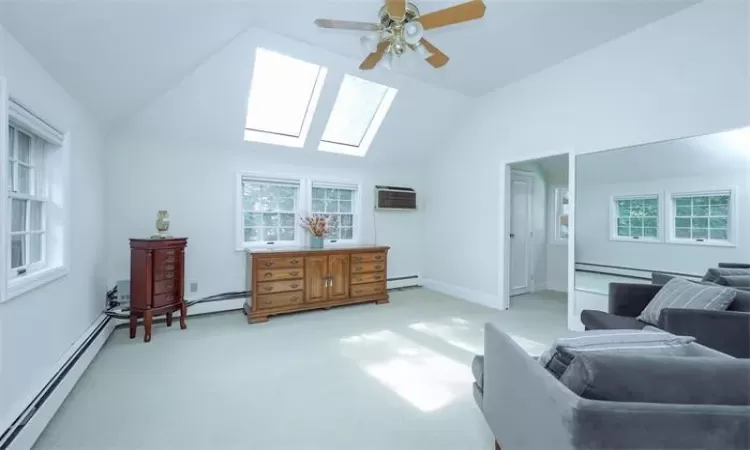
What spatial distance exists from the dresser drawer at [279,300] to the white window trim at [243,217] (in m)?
0.76

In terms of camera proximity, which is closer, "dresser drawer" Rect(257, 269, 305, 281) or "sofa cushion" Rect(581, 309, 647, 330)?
"sofa cushion" Rect(581, 309, 647, 330)

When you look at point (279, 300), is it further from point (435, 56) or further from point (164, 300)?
point (435, 56)

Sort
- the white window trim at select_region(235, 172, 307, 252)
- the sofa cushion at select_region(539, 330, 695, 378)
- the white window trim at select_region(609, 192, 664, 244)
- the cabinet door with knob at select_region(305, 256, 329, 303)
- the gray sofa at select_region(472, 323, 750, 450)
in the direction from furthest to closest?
the white window trim at select_region(235, 172, 307, 252)
the cabinet door with knob at select_region(305, 256, 329, 303)
the white window trim at select_region(609, 192, 664, 244)
the sofa cushion at select_region(539, 330, 695, 378)
the gray sofa at select_region(472, 323, 750, 450)

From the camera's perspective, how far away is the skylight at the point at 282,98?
12.7ft

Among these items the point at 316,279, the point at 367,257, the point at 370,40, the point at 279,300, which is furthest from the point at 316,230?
the point at 370,40

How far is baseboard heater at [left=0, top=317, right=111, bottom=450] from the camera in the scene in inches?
60.1

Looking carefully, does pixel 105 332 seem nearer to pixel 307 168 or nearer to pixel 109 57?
pixel 109 57

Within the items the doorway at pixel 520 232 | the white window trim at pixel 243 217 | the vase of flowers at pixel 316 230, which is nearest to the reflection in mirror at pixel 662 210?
the doorway at pixel 520 232

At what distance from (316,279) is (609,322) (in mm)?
3117

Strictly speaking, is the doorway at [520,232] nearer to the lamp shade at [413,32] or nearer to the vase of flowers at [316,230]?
the vase of flowers at [316,230]

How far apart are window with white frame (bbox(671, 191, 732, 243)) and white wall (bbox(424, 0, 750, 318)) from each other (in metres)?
0.57

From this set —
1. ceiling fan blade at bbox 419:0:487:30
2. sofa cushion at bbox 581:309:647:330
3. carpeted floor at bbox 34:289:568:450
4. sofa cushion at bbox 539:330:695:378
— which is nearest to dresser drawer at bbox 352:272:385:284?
carpeted floor at bbox 34:289:568:450

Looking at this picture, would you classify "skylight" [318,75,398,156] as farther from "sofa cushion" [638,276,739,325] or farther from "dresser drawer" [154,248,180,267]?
"sofa cushion" [638,276,739,325]

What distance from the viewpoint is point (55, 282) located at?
2197 millimetres
